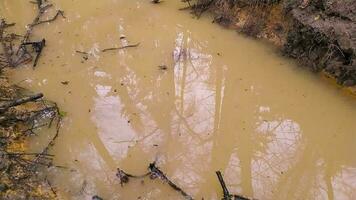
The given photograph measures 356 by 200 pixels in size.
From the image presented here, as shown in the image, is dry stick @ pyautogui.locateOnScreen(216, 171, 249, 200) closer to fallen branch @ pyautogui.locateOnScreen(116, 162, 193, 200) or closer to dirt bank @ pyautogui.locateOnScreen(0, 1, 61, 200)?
fallen branch @ pyautogui.locateOnScreen(116, 162, 193, 200)

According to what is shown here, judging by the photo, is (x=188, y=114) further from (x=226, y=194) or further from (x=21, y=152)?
(x=21, y=152)

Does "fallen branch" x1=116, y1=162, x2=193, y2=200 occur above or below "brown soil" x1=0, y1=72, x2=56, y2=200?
below

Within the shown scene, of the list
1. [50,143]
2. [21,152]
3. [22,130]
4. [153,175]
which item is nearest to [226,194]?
[153,175]

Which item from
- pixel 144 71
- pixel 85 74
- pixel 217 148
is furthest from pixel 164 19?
pixel 217 148

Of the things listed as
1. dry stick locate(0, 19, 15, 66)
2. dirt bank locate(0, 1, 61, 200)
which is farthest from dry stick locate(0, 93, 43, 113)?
dry stick locate(0, 19, 15, 66)

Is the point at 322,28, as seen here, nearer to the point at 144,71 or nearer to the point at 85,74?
the point at 144,71

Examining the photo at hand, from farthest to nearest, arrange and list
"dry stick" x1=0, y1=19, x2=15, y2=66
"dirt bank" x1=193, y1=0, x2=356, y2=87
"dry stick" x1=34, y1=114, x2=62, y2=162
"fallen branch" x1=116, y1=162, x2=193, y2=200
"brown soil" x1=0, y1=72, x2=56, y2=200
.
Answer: "dry stick" x1=0, y1=19, x2=15, y2=66
"dirt bank" x1=193, y1=0, x2=356, y2=87
"dry stick" x1=34, y1=114, x2=62, y2=162
"fallen branch" x1=116, y1=162, x2=193, y2=200
"brown soil" x1=0, y1=72, x2=56, y2=200
